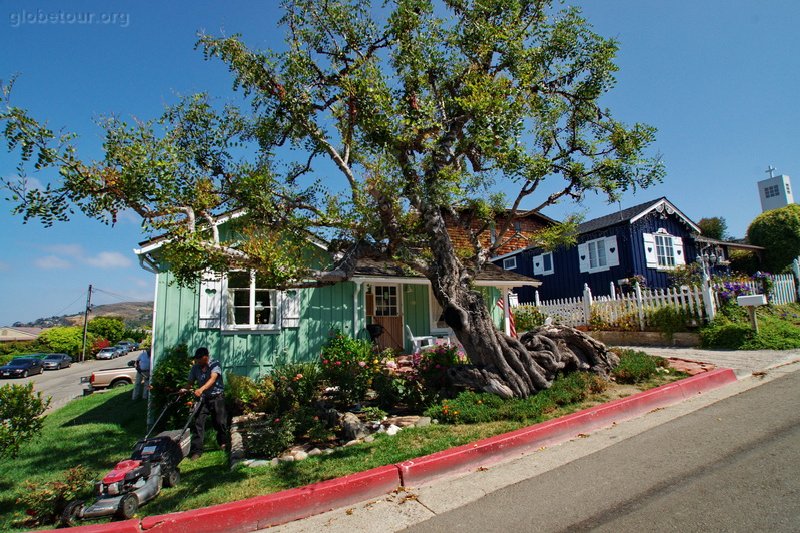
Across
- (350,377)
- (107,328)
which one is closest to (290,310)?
(350,377)

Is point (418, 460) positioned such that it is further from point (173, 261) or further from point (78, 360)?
point (78, 360)

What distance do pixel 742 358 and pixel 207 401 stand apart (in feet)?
35.2

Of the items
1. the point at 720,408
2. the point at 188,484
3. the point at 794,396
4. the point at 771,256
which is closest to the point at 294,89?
the point at 188,484

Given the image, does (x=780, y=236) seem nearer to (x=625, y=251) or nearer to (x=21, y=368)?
(x=625, y=251)

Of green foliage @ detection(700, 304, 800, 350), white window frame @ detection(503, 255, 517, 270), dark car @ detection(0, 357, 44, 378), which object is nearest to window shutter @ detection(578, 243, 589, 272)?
white window frame @ detection(503, 255, 517, 270)

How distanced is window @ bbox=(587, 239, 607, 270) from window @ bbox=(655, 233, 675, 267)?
249 centimetres

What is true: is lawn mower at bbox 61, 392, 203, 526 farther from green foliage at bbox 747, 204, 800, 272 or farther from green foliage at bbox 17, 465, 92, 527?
green foliage at bbox 747, 204, 800, 272

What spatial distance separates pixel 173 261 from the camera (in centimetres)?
560

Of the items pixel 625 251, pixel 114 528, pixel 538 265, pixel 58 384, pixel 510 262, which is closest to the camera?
pixel 114 528

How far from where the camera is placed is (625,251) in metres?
20.4

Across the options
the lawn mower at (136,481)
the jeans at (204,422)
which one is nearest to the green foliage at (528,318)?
the jeans at (204,422)

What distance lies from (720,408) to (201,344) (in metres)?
9.83

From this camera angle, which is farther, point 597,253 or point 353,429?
point 597,253

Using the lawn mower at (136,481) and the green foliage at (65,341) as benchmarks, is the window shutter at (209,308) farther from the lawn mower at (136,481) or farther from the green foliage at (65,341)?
the green foliage at (65,341)
